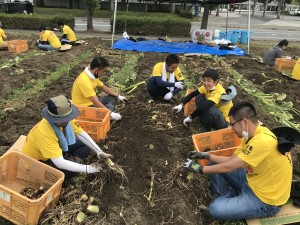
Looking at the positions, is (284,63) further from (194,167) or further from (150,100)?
(194,167)

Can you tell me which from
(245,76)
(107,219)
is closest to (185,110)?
(107,219)

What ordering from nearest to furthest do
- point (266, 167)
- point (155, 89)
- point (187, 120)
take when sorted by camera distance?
point (266, 167)
point (187, 120)
point (155, 89)

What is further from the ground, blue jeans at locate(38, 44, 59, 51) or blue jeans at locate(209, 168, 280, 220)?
blue jeans at locate(38, 44, 59, 51)

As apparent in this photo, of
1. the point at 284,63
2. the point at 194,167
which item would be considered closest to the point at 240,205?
the point at 194,167

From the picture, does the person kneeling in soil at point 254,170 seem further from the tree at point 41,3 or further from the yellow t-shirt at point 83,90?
the tree at point 41,3

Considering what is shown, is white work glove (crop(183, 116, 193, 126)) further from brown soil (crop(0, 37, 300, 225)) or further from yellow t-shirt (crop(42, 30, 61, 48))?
yellow t-shirt (crop(42, 30, 61, 48))

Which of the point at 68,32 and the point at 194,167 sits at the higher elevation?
the point at 68,32

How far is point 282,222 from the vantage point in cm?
322

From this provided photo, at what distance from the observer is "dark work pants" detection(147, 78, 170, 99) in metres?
6.09

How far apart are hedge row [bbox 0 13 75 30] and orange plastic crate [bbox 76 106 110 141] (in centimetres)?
1475

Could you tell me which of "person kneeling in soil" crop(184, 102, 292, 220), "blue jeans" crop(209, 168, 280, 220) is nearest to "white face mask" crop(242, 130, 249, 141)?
"person kneeling in soil" crop(184, 102, 292, 220)

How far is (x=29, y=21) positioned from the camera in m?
17.9

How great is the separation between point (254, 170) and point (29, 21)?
18.1 m

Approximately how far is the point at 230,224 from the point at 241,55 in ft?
31.7
